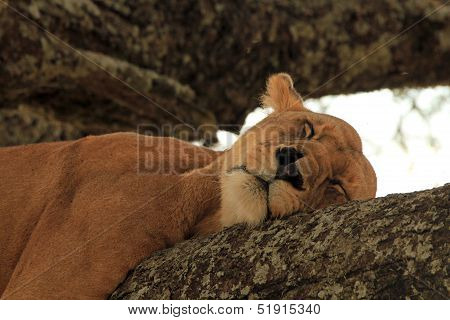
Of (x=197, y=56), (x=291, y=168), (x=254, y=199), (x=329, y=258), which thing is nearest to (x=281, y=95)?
(x=197, y=56)

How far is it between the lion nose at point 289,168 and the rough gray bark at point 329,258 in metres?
0.64

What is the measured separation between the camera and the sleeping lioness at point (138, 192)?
3.81m

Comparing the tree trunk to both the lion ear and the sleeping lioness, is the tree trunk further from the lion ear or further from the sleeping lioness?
the sleeping lioness

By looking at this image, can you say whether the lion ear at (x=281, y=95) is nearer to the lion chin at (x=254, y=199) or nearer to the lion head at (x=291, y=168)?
the lion head at (x=291, y=168)

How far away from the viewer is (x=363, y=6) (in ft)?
17.3

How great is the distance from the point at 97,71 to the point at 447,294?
3.01 metres

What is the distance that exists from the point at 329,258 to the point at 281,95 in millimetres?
2608

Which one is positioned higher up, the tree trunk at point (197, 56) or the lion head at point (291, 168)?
the tree trunk at point (197, 56)

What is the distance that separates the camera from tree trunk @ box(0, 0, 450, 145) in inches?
190

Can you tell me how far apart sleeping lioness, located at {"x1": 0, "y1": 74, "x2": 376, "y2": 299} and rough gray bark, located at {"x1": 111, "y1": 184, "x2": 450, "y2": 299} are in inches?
14.8

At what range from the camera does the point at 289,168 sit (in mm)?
3947

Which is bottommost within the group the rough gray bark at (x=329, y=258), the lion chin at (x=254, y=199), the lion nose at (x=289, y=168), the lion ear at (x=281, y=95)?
the rough gray bark at (x=329, y=258)

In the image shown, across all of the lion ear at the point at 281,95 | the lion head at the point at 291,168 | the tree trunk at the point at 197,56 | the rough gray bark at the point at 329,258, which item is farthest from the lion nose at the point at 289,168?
the tree trunk at the point at 197,56

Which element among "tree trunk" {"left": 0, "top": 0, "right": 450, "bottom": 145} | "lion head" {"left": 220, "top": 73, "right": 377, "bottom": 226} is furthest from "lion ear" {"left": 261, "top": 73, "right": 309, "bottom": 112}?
"tree trunk" {"left": 0, "top": 0, "right": 450, "bottom": 145}
